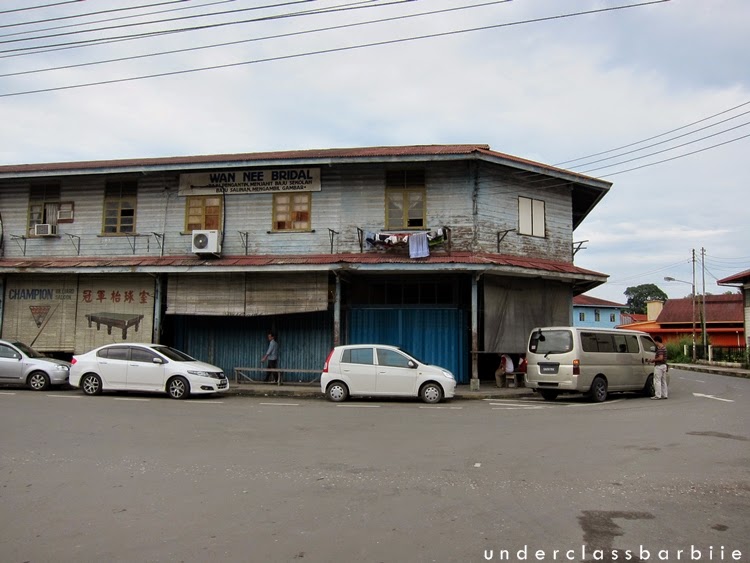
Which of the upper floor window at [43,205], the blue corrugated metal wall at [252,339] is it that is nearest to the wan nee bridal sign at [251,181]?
the blue corrugated metal wall at [252,339]

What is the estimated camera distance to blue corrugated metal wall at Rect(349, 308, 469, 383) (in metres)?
18.6

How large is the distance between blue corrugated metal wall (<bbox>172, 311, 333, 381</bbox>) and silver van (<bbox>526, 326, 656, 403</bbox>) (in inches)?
266

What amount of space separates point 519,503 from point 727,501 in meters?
2.07

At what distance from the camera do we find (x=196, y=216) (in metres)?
19.6

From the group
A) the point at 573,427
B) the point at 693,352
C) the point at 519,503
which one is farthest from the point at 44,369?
the point at 693,352

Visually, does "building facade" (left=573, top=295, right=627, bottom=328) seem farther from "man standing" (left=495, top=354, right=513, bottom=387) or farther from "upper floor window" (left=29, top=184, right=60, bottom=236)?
"upper floor window" (left=29, top=184, right=60, bottom=236)

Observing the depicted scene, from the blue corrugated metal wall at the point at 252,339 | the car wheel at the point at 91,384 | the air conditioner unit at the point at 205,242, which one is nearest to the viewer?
the car wheel at the point at 91,384

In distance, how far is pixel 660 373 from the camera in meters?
15.6

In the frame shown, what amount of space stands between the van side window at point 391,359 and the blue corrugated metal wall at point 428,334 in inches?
149

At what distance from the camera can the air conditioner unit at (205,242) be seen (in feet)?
60.8

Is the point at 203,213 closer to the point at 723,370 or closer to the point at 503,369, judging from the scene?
the point at 503,369

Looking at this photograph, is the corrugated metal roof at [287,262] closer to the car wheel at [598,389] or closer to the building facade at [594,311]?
the car wheel at [598,389]

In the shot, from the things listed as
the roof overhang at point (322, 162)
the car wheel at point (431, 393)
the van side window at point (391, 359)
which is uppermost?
the roof overhang at point (322, 162)

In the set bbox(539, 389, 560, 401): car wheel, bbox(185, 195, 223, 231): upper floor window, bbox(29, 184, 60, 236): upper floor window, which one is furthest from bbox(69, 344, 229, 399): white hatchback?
bbox(539, 389, 560, 401): car wheel
